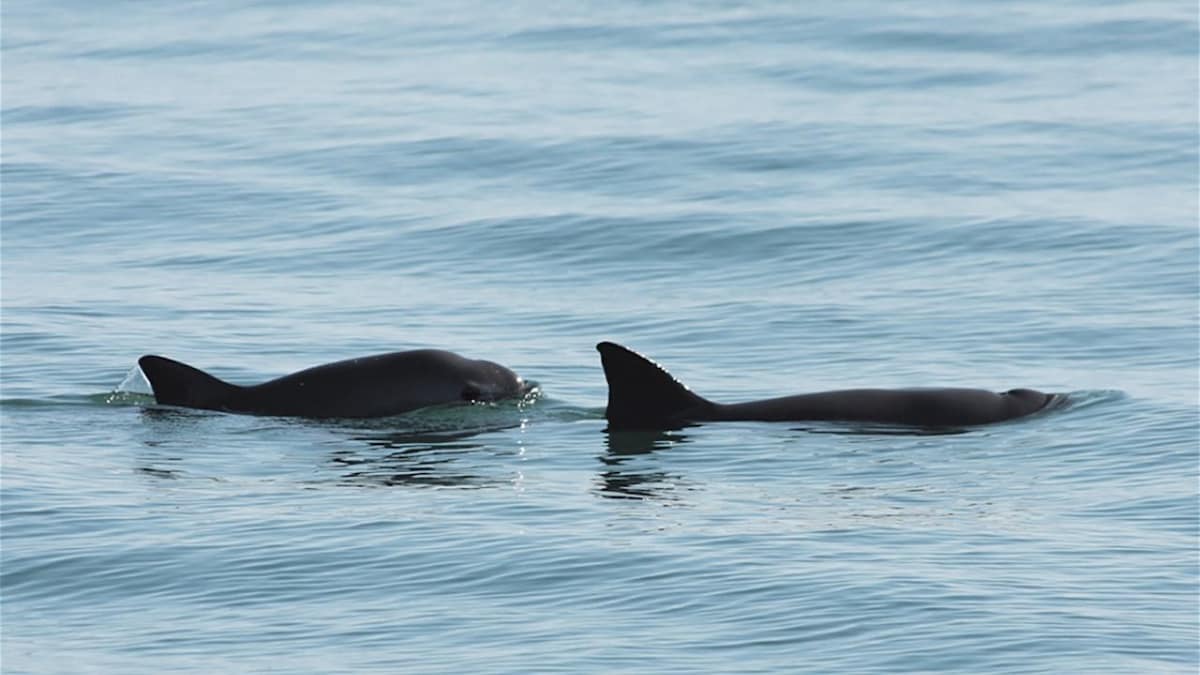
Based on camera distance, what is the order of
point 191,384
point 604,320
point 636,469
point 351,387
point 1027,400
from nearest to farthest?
point 636,469, point 1027,400, point 351,387, point 191,384, point 604,320

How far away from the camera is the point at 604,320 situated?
83.1 ft

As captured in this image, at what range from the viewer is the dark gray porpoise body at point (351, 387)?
2014 centimetres

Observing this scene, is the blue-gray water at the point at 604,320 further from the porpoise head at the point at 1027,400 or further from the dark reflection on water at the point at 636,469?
the porpoise head at the point at 1027,400

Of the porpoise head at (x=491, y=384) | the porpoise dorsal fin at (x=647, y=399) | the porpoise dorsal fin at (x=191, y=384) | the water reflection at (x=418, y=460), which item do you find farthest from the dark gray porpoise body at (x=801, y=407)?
the porpoise dorsal fin at (x=191, y=384)

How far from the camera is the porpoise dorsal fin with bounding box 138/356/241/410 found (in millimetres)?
20359

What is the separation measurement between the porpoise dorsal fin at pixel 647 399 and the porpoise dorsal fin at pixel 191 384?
9.85 feet

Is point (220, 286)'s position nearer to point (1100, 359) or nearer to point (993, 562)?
point (1100, 359)

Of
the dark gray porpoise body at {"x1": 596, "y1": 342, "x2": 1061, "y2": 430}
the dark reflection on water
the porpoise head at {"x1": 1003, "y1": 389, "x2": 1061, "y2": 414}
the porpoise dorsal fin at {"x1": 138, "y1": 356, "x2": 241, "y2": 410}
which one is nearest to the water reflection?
the dark reflection on water

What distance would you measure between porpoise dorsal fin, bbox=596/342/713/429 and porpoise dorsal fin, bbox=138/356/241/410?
300 centimetres

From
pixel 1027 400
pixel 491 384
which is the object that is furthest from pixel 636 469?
pixel 1027 400

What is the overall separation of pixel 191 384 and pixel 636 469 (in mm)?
4132

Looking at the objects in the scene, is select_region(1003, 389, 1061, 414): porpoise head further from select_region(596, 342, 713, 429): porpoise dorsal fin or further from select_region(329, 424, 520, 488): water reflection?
select_region(329, 424, 520, 488): water reflection

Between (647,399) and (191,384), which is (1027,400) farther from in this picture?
(191,384)

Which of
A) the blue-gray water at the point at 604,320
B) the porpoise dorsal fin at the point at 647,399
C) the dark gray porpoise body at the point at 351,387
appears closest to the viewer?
the blue-gray water at the point at 604,320
